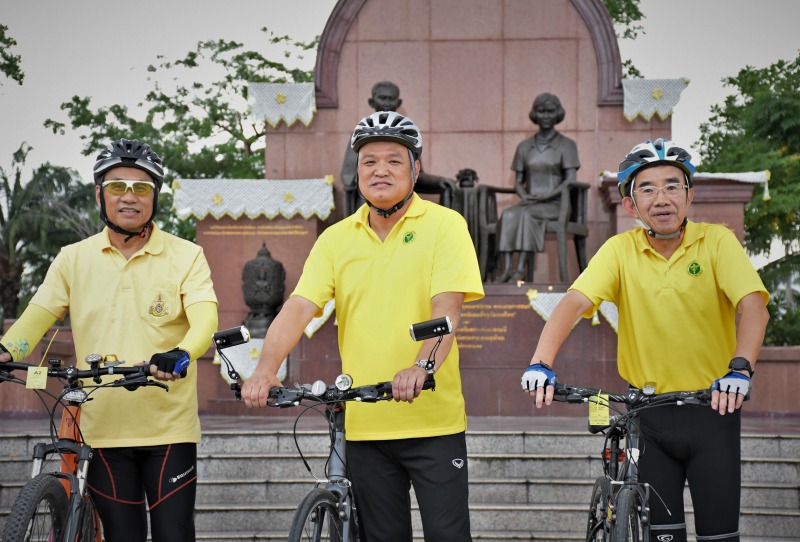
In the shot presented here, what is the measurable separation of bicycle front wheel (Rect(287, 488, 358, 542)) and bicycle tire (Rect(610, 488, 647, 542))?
90cm

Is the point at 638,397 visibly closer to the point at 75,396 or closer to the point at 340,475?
the point at 340,475

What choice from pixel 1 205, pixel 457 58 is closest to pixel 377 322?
pixel 457 58

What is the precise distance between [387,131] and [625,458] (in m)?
1.47

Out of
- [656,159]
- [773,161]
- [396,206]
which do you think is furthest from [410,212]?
[773,161]

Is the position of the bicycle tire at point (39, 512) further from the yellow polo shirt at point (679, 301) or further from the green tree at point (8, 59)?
the green tree at point (8, 59)

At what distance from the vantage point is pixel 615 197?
40.7ft

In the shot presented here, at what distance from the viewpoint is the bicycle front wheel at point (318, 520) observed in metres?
3.35

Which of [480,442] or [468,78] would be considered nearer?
[480,442]

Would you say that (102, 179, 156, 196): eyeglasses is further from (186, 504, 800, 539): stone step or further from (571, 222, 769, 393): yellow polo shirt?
(186, 504, 800, 539): stone step

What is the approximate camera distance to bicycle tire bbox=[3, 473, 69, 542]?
3670 millimetres

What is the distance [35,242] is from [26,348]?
814 inches

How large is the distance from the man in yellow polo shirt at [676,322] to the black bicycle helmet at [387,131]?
0.87m

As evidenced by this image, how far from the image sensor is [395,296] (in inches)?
159

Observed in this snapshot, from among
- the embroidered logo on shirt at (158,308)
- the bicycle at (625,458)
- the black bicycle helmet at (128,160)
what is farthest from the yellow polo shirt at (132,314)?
the bicycle at (625,458)
